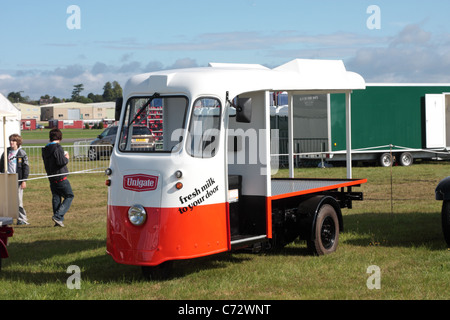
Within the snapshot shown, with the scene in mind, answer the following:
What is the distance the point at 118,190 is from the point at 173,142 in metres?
0.87

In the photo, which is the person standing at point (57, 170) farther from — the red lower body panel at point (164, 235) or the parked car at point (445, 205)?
the parked car at point (445, 205)

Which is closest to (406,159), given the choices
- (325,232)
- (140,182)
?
(325,232)

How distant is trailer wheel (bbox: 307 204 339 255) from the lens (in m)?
9.22

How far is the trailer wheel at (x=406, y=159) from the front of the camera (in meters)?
25.3

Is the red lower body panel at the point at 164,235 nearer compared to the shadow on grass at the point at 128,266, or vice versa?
the red lower body panel at the point at 164,235

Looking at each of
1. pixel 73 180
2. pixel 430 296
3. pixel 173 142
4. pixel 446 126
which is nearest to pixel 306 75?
pixel 173 142

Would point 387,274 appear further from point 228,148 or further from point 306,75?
point 306,75

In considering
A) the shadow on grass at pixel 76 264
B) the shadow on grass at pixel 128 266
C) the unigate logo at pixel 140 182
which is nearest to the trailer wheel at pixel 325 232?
the shadow on grass at pixel 128 266

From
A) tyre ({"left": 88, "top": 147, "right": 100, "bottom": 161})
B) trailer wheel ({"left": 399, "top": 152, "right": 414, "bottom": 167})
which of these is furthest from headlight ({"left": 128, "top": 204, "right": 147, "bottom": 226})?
trailer wheel ({"left": 399, "top": 152, "right": 414, "bottom": 167})

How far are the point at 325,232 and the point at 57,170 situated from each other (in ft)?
18.1

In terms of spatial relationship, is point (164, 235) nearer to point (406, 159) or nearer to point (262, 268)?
point (262, 268)

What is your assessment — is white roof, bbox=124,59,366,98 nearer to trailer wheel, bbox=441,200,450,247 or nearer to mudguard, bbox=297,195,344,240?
mudguard, bbox=297,195,344,240

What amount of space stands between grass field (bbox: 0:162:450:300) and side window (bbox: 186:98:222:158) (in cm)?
157

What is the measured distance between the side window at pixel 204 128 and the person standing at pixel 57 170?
5.28 metres
